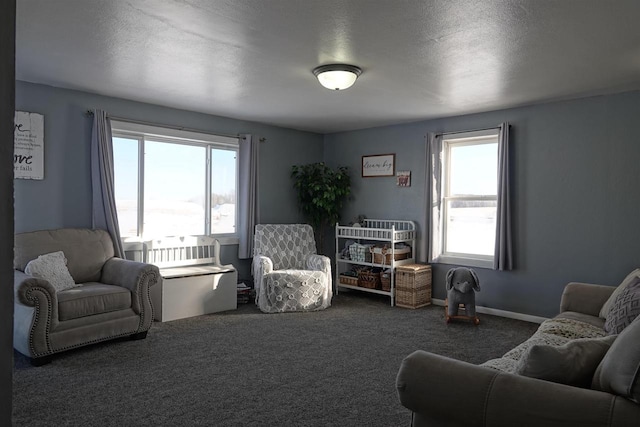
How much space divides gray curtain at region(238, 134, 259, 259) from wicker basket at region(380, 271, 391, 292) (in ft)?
5.58

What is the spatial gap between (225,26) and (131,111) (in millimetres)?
2531

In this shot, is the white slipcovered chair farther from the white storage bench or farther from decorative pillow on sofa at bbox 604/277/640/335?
decorative pillow on sofa at bbox 604/277/640/335

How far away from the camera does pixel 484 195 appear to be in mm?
5379

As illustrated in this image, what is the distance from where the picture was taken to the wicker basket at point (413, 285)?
546 cm

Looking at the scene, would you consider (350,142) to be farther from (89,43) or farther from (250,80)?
(89,43)

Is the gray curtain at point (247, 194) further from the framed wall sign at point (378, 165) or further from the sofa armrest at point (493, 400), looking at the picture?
the sofa armrest at point (493, 400)

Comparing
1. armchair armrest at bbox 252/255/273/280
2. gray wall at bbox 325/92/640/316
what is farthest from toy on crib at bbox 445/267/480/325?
armchair armrest at bbox 252/255/273/280

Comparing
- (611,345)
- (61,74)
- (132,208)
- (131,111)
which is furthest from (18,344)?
(611,345)

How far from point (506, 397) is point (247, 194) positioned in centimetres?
469

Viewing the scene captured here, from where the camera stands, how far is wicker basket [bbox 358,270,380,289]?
5910mm

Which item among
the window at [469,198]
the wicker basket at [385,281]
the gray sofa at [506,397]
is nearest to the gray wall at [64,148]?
the wicker basket at [385,281]

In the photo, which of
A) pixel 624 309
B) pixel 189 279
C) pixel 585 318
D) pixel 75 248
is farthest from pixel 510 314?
pixel 75 248

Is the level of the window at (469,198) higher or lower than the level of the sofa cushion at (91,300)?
higher

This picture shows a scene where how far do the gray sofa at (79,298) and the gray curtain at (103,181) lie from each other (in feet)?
0.35
